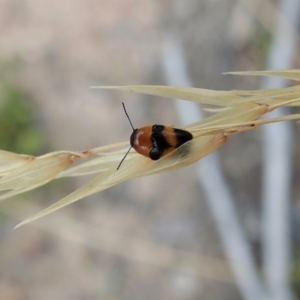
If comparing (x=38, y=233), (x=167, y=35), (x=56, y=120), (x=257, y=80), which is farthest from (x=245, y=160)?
(x=38, y=233)

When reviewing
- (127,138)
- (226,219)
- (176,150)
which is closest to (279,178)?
(226,219)

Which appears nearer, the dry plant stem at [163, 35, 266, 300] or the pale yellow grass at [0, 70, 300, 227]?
the pale yellow grass at [0, 70, 300, 227]

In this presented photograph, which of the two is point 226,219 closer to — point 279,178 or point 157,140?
point 279,178

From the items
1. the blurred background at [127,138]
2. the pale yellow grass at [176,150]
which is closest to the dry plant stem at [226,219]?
the blurred background at [127,138]

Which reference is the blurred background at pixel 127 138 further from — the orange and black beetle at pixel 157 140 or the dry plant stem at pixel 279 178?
the orange and black beetle at pixel 157 140

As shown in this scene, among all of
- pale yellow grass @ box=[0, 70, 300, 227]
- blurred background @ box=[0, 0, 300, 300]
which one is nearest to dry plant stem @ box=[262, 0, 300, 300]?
blurred background @ box=[0, 0, 300, 300]

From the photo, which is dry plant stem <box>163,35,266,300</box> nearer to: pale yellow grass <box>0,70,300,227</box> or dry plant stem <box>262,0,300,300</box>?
dry plant stem <box>262,0,300,300</box>
